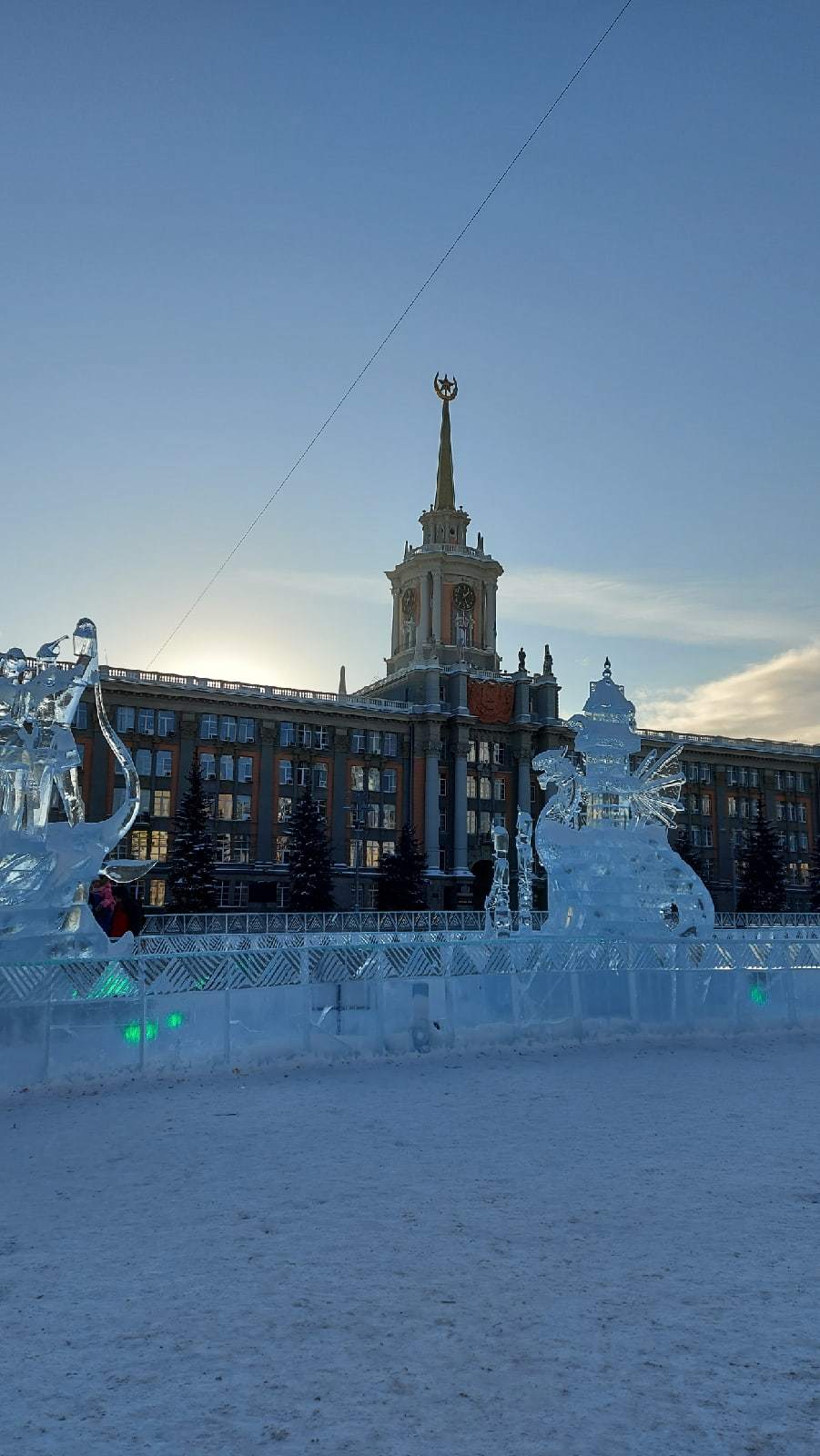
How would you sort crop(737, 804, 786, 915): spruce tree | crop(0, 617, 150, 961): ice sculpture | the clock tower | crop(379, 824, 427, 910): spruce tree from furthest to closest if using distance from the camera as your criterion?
the clock tower, crop(737, 804, 786, 915): spruce tree, crop(379, 824, 427, 910): spruce tree, crop(0, 617, 150, 961): ice sculpture

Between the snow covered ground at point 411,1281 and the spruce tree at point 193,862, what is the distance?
139ft

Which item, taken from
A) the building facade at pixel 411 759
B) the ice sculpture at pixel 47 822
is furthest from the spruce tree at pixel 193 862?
the ice sculpture at pixel 47 822

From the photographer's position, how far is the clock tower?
8038 cm

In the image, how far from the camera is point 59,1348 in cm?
450

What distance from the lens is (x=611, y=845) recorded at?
20688 millimetres

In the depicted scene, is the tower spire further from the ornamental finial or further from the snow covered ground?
the snow covered ground

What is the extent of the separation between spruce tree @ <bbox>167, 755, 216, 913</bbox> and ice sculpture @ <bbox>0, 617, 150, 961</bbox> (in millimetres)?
35122

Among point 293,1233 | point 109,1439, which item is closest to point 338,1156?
point 293,1233

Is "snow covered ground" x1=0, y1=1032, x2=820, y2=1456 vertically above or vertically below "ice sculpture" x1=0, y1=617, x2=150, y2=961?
below

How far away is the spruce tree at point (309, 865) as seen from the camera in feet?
187

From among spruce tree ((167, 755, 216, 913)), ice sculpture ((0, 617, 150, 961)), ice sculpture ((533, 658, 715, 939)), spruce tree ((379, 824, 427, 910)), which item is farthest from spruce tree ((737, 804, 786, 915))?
ice sculpture ((0, 617, 150, 961))

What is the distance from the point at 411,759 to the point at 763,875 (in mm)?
22920

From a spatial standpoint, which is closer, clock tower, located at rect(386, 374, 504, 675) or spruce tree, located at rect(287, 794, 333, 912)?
spruce tree, located at rect(287, 794, 333, 912)

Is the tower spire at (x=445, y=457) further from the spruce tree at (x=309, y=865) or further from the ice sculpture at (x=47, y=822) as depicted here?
the ice sculpture at (x=47, y=822)
